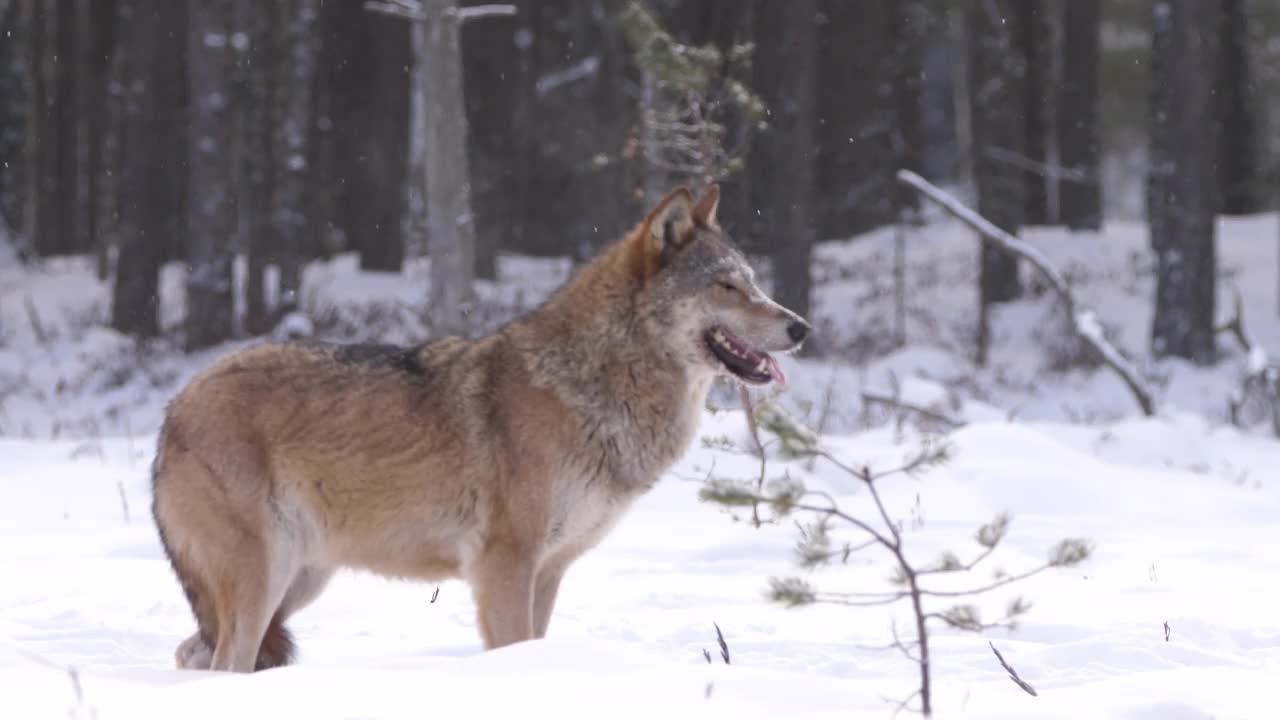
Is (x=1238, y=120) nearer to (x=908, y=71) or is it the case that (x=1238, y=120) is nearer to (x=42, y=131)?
(x=908, y=71)

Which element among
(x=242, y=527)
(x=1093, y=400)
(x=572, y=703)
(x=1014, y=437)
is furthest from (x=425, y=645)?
(x=1093, y=400)

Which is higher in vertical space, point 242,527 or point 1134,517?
point 242,527

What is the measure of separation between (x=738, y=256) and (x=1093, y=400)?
12531mm

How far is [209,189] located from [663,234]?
15065mm

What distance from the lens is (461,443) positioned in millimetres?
5559

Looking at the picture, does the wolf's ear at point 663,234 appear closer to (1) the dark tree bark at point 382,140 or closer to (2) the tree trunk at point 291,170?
(2) the tree trunk at point 291,170

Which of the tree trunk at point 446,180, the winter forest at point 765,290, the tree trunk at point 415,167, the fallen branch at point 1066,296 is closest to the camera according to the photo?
the winter forest at point 765,290

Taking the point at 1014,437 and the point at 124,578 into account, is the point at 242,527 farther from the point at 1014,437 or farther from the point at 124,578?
the point at 1014,437

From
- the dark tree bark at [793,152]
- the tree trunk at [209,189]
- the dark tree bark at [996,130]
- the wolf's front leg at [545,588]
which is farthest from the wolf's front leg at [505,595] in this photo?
the dark tree bark at [996,130]

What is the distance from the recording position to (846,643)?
6.20 metres

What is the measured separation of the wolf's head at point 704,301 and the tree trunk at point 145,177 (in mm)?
17223

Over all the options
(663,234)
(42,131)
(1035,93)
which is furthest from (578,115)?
(663,234)

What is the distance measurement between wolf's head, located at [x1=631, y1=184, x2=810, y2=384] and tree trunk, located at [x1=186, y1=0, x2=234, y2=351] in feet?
48.9

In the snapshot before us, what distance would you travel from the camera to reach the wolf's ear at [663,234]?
19.0 ft
